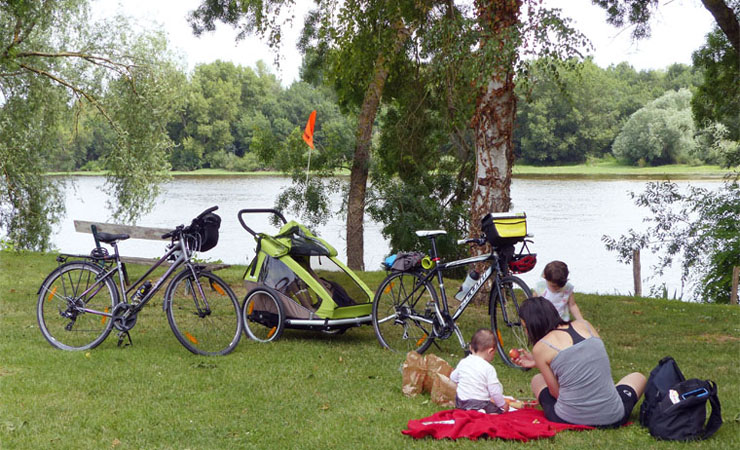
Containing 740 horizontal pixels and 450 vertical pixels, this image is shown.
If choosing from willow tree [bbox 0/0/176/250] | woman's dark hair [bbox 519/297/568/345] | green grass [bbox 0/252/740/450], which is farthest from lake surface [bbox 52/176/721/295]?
woman's dark hair [bbox 519/297/568/345]

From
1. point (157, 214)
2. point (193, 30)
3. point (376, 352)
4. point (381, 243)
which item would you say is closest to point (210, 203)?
point (157, 214)

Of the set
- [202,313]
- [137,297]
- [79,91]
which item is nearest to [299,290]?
[202,313]

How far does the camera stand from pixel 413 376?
5801 millimetres

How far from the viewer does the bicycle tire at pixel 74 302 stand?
706cm

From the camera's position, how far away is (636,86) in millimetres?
46531

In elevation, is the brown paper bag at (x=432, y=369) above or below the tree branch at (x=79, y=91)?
below

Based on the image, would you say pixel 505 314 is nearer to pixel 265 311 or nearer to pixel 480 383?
pixel 480 383

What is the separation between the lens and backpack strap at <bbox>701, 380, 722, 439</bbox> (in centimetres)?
479

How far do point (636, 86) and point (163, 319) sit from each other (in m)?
43.0

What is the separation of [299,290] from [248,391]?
1.95m

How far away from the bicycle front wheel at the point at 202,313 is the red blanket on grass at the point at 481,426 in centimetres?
264

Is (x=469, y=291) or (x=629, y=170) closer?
(x=469, y=291)

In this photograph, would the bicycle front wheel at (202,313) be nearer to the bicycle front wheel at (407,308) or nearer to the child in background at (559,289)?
the bicycle front wheel at (407,308)

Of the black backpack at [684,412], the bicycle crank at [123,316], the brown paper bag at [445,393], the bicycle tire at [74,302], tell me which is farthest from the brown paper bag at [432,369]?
the bicycle tire at [74,302]
